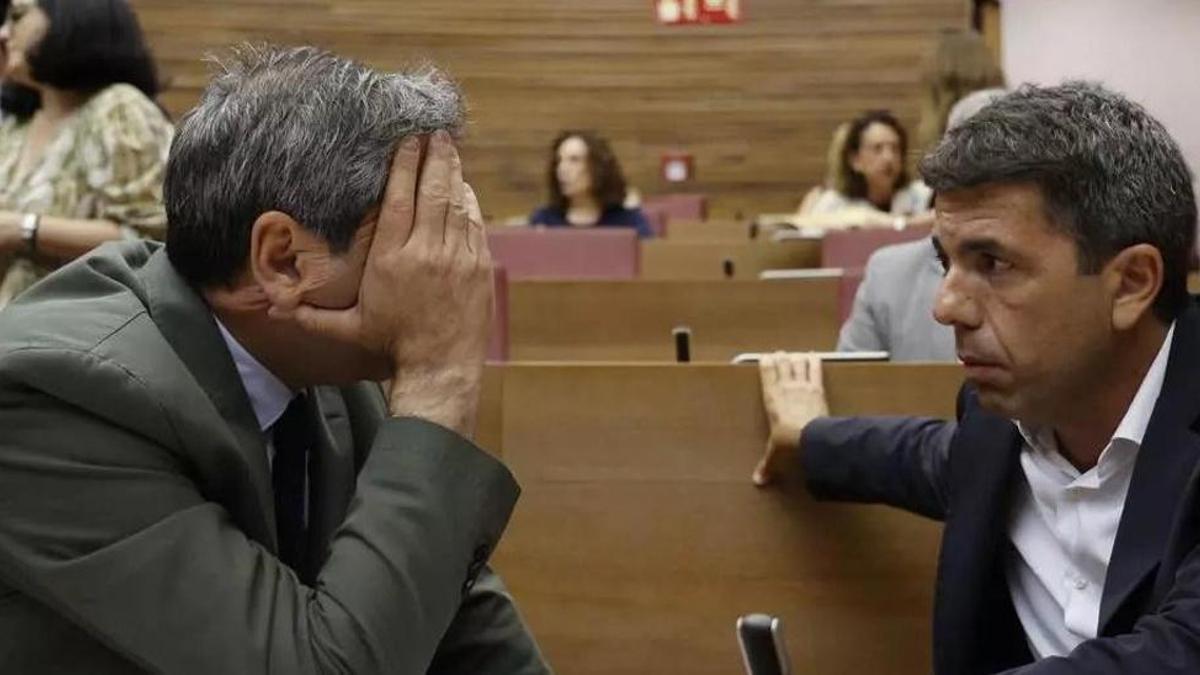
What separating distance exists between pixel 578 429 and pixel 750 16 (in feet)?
32.7

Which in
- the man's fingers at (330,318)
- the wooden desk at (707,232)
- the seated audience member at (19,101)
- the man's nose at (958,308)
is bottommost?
the wooden desk at (707,232)

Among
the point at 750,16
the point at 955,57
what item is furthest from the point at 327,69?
the point at 750,16

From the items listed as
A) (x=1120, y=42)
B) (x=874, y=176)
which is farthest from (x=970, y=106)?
(x=1120, y=42)

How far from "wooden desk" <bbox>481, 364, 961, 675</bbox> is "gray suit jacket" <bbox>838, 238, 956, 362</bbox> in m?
1.13

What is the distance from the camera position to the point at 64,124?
2635 mm

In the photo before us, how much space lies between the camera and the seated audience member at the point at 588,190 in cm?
712

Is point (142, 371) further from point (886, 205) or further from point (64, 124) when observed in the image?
point (886, 205)

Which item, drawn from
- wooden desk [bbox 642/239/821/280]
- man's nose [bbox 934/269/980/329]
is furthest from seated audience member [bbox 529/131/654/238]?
man's nose [bbox 934/269/980/329]

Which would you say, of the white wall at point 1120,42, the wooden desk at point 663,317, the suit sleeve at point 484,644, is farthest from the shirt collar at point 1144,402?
the white wall at point 1120,42

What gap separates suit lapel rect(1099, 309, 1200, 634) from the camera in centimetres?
138

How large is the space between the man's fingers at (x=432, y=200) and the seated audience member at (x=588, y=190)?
5.86 m

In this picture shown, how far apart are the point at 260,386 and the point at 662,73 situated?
10517 mm

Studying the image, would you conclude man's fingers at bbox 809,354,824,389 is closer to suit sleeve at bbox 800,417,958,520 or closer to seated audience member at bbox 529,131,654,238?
suit sleeve at bbox 800,417,958,520

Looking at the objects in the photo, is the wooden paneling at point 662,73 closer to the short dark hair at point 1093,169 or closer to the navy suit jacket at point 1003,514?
the navy suit jacket at point 1003,514
